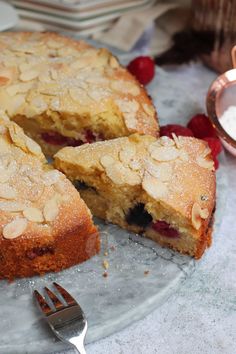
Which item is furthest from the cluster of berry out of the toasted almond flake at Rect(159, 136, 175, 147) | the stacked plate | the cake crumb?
the cake crumb

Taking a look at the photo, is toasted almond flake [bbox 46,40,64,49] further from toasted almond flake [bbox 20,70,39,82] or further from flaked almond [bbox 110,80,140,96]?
flaked almond [bbox 110,80,140,96]

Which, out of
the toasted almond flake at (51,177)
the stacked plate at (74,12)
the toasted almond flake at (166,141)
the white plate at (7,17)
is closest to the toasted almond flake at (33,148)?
the toasted almond flake at (51,177)

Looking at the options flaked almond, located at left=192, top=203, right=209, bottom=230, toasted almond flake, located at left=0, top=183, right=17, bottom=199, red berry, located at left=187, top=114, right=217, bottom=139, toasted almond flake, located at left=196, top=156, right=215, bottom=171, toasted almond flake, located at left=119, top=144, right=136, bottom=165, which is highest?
toasted almond flake, located at left=0, top=183, right=17, bottom=199

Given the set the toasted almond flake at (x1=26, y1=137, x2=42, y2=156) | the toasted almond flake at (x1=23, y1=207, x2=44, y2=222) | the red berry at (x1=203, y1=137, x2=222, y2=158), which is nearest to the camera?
the toasted almond flake at (x1=23, y1=207, x2=44, y2=222)

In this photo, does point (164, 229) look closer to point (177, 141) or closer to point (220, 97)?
point (177, 141)

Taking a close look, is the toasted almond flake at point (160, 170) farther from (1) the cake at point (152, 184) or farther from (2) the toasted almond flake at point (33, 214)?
(2) the toasted almond flake at point (33, 214)

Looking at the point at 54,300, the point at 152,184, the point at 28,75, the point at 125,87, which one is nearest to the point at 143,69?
the point at 125,87

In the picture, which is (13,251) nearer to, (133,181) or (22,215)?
(22,215)
